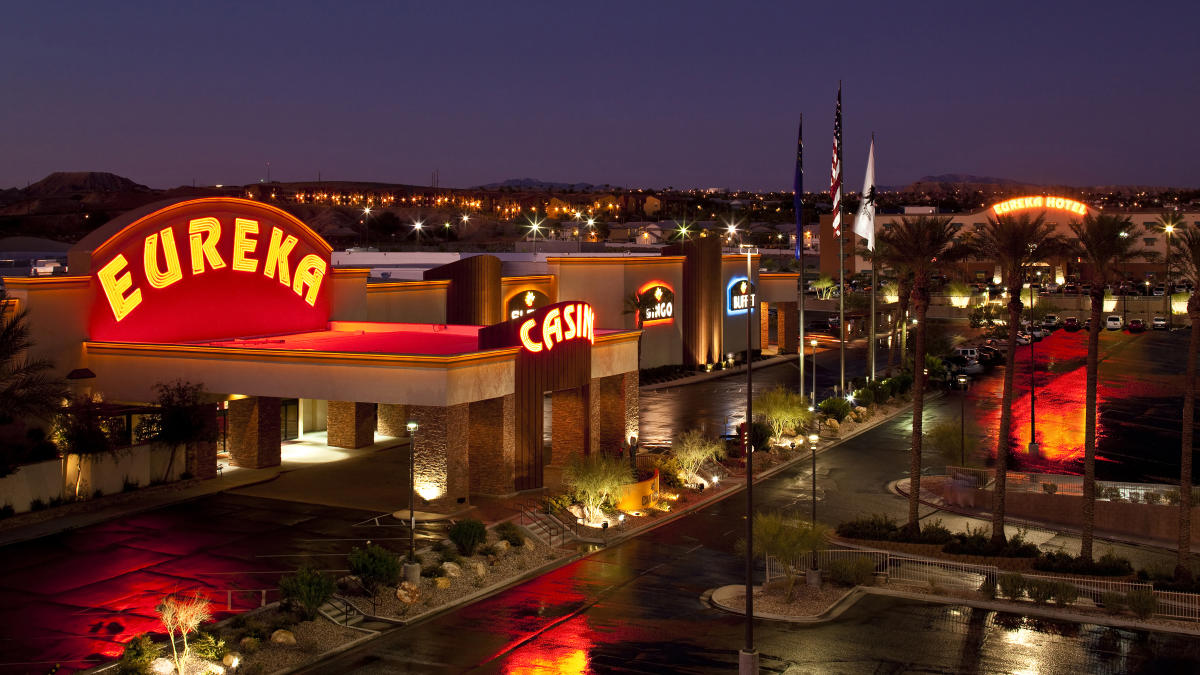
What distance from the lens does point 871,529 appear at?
36844 mm

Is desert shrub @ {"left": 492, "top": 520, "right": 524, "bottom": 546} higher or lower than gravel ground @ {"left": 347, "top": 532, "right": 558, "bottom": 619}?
higher

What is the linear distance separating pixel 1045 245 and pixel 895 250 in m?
5.11

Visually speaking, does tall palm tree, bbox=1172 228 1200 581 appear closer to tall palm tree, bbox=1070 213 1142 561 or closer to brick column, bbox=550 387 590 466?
tall palm tree, bbox=1070 213 1142 561

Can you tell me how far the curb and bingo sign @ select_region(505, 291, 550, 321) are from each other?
1465 inches

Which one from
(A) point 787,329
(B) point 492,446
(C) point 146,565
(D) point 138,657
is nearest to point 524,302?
(B) point 492,446

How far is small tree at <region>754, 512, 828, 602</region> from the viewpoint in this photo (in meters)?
30.5

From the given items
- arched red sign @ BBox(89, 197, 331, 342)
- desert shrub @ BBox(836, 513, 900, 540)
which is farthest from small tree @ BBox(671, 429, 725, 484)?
arched red sign @ BBox(89, 197, 331, 342)

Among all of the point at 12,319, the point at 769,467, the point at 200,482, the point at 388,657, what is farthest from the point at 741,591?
the point at 12,319

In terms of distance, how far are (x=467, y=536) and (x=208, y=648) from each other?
405 inches

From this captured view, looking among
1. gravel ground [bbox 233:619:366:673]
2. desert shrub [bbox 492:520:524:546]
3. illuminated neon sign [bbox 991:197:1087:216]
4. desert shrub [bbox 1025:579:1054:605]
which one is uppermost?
illuminated neon sign [bbox 991:197:1087:216]

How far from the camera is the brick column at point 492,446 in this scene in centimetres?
4069

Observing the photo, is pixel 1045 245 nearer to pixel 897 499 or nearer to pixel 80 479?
pixel 897 499

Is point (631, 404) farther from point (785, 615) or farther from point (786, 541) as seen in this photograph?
point (785, 615)

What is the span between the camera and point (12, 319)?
36969 mm
